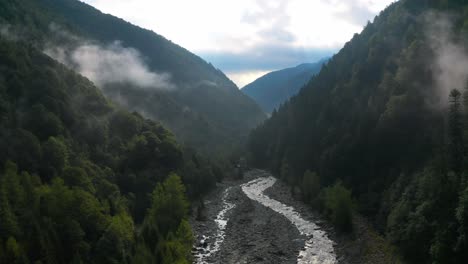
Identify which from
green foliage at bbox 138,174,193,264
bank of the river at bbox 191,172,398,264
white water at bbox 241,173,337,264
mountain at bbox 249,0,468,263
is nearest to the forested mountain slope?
green foliage at bbox 138,174,193,264

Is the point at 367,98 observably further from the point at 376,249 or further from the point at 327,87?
the point at 376,249

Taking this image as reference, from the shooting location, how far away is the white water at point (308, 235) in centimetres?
7531

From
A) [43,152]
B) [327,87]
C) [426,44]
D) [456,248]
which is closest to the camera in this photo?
[456,248]

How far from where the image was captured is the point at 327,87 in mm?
189750

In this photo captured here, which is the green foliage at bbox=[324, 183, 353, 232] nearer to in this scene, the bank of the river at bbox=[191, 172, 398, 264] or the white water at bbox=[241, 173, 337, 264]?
the bank of the river at bbox=[191, 172, 398, 264]

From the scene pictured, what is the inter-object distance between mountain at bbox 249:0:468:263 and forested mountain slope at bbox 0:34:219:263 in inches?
1368

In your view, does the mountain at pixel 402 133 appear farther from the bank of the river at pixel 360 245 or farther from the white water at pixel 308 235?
the white water at pixel 308 235

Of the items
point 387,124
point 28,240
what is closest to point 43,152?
point 28,240

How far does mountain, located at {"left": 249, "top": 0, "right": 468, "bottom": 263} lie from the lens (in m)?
65.0

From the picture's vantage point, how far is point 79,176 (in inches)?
3273

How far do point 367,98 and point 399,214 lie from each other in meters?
70.0

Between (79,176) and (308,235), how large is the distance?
152ft

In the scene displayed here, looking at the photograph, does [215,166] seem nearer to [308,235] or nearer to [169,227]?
[308,235]

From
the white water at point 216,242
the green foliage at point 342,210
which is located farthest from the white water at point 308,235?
the white water at point 216,242
